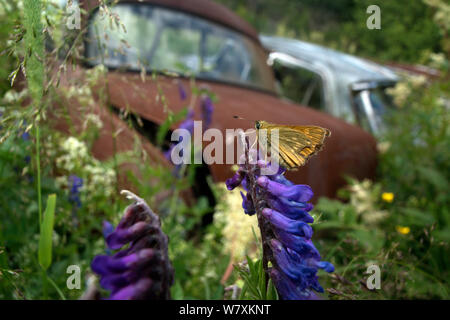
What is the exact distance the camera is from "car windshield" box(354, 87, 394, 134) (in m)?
5.14

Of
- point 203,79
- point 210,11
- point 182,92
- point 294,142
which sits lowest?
point 294,142

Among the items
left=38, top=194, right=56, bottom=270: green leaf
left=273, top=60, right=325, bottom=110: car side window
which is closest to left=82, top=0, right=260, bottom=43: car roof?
left=273, top=60, right=325, bottom=110: car side window

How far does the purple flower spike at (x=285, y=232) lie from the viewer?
749mm

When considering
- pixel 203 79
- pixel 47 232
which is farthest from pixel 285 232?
pixel 203 79

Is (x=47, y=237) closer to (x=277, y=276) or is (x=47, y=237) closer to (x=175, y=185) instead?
(x=277, y=276)

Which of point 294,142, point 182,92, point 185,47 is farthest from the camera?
point 185,47

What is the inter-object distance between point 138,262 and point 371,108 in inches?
197

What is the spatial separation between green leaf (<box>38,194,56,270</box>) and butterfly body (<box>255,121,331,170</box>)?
18.7 inches

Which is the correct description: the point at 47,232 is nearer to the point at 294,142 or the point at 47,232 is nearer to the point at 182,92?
the point at 294,142

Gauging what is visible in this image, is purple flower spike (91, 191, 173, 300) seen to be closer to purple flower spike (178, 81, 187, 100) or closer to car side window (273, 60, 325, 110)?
purple flower spike (178, 81, 187, 100)

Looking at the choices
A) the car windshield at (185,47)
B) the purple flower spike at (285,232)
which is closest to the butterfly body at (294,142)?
the purple flower spike at (285,232)

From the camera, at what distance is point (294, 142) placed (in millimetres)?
858

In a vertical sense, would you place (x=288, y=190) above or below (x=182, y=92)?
below

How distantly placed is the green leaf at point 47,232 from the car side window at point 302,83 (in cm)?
495
